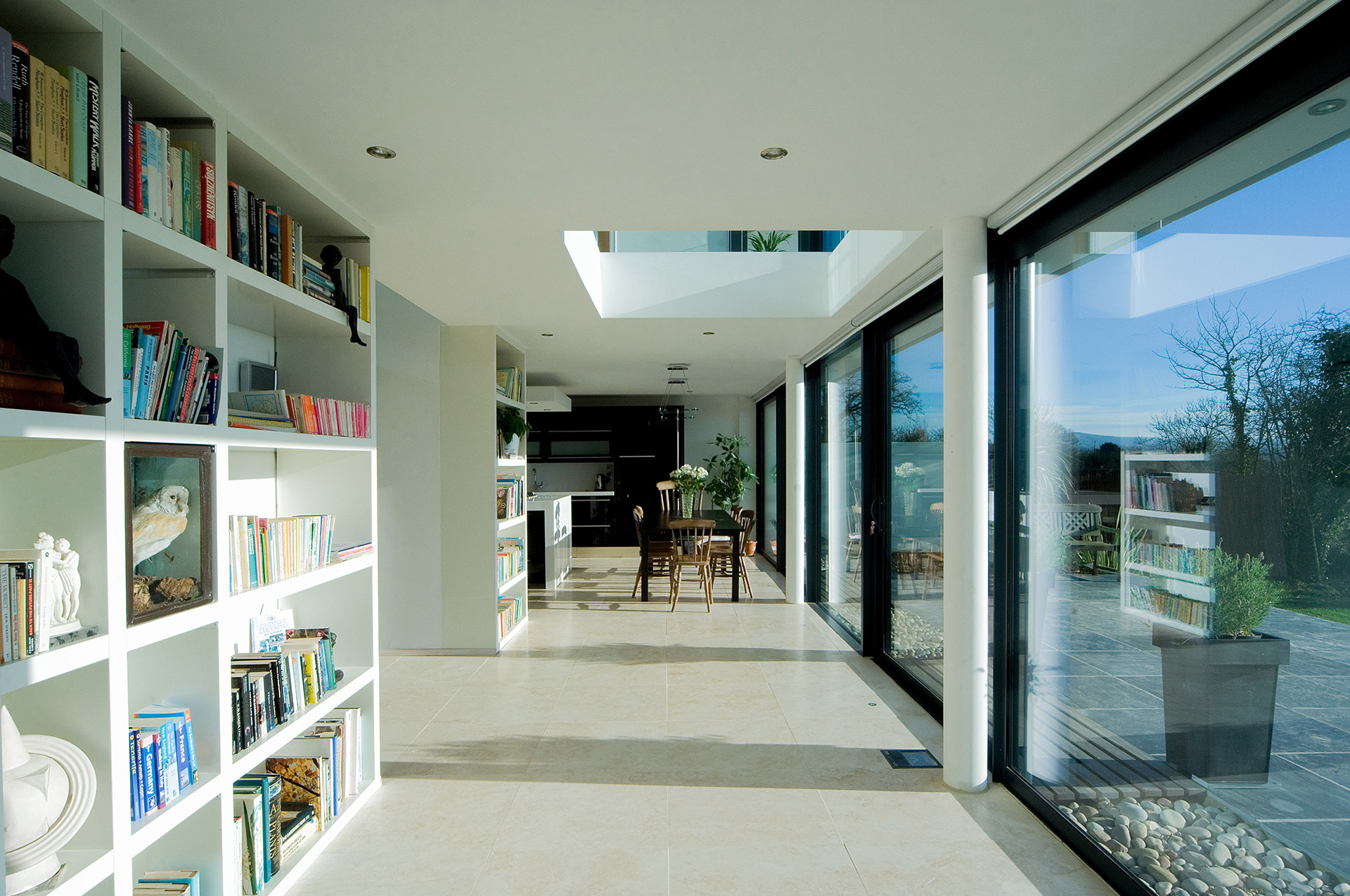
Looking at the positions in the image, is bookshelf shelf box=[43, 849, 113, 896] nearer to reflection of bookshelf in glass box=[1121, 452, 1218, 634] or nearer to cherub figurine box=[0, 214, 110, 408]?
cherub figurine box=[0, 214, 110, 408]

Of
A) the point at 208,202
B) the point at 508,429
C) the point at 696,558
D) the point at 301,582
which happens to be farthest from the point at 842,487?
the point at 208,202

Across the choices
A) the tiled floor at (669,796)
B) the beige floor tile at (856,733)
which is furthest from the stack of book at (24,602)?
the beige floor tile at (856,733)

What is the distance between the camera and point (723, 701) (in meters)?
4.77

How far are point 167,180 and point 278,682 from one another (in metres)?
1.68

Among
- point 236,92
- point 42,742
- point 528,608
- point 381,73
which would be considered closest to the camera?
point 42,742

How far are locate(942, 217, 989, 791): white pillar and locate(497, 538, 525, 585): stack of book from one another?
3835mm

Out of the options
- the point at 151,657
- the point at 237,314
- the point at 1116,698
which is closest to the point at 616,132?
the point at 237,314

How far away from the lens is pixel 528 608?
7.95 metres

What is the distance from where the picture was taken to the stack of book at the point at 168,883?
2139 mm

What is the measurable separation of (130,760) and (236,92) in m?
1.86

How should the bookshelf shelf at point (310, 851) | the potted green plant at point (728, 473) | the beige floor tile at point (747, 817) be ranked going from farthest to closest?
the potted green plant at point (728, 473)
the beige floor tile at point (747, 817)
the bookshelf shelf at point (310, 851)

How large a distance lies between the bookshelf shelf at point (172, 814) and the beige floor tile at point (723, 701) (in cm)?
269

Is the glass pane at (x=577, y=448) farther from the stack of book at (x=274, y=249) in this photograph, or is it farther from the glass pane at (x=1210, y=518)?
the glass pane at (x=1210, y=518)

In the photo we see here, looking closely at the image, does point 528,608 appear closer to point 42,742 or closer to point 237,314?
point 237,314
